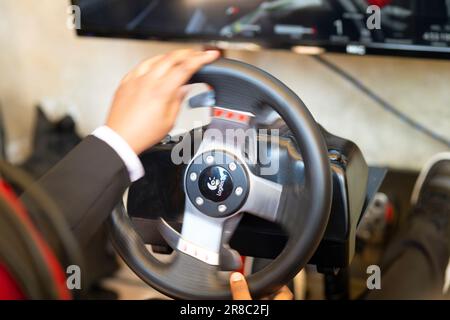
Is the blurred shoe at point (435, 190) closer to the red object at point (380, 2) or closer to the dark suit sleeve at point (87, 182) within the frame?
Answer: the red object at point (380, 2)

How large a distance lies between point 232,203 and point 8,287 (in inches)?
13.3

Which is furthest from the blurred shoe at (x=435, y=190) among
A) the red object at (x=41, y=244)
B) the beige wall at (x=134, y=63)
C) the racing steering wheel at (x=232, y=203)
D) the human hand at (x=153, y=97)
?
the red object at (x=41, y=244)

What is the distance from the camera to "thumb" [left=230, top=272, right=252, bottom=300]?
2.61 ft

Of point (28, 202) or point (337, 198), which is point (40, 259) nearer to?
point (28, 202)

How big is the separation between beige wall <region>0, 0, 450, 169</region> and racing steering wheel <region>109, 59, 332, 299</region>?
449 mm

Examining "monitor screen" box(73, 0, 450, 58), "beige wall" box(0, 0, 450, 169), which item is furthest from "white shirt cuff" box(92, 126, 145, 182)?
"monitor screen" box(73, 0, 450, 58)

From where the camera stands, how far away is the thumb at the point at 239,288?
31.3 inches

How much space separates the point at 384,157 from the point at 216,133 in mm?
904

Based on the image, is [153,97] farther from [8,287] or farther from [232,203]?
[8,287]

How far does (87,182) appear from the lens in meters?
0.75

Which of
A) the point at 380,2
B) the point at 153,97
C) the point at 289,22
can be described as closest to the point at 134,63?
the point at 289,22

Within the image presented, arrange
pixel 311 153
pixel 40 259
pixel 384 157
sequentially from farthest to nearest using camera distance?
1. pixel 384 157
2. pixel 311 153
3. pixel 40 259

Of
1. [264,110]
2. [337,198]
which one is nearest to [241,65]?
[264,110]
